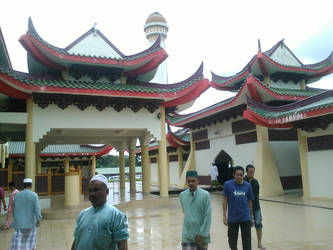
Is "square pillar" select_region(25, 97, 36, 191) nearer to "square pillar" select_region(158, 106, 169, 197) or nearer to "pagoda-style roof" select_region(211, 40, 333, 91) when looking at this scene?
"square pillar" select_region(158, 106, 169, 197)

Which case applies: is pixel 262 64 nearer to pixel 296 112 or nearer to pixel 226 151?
pixel 296 112

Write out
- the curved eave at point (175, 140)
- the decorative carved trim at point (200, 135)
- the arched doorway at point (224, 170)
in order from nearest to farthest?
the decorative carved trim at point (200, 135) → the arched doorway at point (224, 170) → the curved eave at point (175, 140)

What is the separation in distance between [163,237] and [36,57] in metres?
8.03

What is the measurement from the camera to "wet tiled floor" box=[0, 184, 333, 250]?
5918 mm

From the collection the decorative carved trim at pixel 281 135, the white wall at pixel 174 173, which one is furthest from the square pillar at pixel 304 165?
the white wall at pixel 174 173

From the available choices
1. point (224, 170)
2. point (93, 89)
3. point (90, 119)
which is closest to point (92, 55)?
point (93, 89)

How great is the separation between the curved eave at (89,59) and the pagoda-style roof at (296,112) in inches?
173

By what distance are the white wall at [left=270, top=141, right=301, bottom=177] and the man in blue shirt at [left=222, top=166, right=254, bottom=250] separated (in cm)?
991

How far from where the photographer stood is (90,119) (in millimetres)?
11094

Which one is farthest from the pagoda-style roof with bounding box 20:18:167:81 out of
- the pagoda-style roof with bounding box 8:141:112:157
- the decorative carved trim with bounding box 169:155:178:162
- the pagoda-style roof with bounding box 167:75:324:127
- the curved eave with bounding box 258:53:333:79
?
the pagoda-style roof with bounding box 8:141:112:157

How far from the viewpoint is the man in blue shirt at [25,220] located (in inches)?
195

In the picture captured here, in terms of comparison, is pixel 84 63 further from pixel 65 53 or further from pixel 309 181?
pixel 309 181

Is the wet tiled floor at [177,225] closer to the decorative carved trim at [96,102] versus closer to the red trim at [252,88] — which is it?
the decorative carved trim at [96,102]

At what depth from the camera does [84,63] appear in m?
11.2
